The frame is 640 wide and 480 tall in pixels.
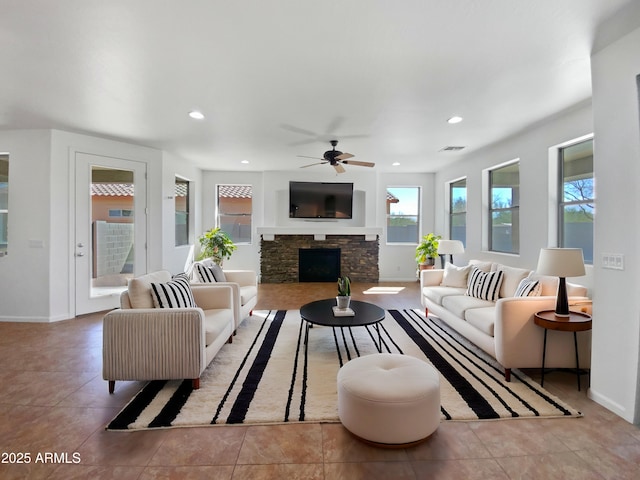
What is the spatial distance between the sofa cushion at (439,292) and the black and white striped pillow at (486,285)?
0.65 ft

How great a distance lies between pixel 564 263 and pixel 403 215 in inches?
202

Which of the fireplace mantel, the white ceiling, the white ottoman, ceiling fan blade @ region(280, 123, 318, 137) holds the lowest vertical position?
the white ottoman

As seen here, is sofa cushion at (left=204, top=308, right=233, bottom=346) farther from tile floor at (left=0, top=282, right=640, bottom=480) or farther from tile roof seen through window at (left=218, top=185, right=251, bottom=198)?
tile roof seen through window at (left=218, top=185, right=251, bottom=198)

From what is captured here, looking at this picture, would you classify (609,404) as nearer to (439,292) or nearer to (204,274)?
(439,292)

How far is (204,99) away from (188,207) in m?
3.87

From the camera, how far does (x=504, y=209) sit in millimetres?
4953

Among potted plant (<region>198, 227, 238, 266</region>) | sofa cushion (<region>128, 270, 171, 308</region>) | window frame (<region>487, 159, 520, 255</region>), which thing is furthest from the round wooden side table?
potted plant (<region>198, 227, 238, 266</region>)

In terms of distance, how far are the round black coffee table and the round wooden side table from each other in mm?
1340

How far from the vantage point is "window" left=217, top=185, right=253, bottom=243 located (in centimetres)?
740

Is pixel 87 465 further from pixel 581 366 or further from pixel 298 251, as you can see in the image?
pixel 298 251

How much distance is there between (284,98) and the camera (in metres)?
3.20

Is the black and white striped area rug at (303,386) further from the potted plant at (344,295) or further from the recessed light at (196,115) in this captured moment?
the recessed light at (196,115)

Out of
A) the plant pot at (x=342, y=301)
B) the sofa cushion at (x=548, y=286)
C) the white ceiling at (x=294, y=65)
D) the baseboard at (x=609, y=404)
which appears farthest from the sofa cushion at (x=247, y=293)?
the baseboard at (x=609, y=404)

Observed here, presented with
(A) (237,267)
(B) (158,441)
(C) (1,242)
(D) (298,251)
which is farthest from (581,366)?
(C) (1,242)
